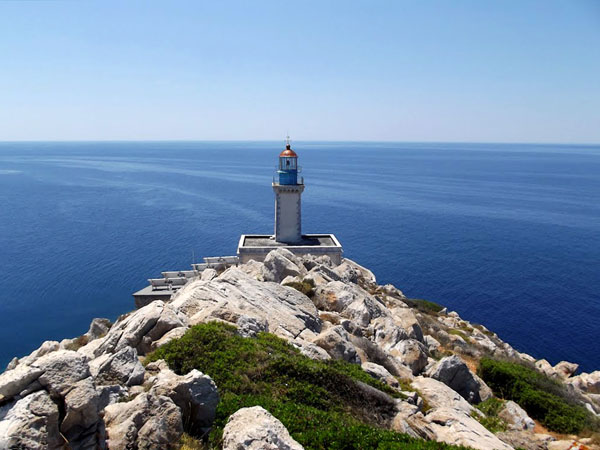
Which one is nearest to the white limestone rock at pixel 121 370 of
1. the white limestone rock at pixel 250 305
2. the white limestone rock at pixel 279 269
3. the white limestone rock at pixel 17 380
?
the white limestone rock at pixel 17 380

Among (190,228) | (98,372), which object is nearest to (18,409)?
(98,372)

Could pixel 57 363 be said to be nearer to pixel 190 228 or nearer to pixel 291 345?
pixel 291 345

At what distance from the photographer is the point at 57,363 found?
285 inches

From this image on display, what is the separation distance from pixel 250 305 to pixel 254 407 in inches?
339

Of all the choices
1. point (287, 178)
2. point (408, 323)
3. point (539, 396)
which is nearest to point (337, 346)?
point (408, 323)

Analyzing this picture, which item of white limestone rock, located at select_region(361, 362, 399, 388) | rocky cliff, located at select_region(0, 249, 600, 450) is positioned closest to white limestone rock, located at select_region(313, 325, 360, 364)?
rocky cliff, located at select_region(0, 249, 600, 450)

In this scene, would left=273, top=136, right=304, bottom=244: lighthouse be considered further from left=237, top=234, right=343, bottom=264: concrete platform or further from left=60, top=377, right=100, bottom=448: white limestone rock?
left=60, top=377, right=100, bottom=448: white limestone rock

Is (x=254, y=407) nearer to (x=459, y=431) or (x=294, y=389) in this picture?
(x=294, y=389)

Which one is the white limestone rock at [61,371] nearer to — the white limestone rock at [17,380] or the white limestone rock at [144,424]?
the white limestone rock at [17,380]

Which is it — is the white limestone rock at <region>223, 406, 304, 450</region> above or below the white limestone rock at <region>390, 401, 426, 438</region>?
above

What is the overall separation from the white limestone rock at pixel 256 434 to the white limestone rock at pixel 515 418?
9030 millimetres

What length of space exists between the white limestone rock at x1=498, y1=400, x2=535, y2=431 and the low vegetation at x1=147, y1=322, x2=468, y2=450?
456 centimetres

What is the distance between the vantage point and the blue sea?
44469mm

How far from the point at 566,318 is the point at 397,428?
4283 centimetres
